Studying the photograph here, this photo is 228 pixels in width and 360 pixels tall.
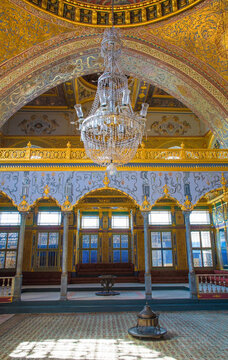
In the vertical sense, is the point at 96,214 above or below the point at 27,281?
above

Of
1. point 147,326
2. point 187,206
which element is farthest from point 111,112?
point 187,206

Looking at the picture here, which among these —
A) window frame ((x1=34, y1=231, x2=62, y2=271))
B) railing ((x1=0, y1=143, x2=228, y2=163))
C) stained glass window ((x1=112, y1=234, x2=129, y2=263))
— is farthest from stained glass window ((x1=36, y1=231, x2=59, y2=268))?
railing ((x1=0, y1=143, x2=228, y2=163))

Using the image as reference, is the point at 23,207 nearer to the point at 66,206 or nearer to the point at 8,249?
the point at 66,206

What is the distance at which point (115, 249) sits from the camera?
12633mm

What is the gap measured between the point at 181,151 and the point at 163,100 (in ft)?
13.6

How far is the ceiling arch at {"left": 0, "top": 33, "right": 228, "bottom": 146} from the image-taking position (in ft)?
26.6

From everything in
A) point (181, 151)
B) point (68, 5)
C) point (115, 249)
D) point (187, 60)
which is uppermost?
point (68, 5)

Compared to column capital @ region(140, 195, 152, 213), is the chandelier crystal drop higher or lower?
higher

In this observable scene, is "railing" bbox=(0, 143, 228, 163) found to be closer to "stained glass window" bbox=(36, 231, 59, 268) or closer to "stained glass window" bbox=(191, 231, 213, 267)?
"stained glass window" bbox=(36, 231, 59, 268)

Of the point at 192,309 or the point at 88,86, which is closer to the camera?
the point at 192,309

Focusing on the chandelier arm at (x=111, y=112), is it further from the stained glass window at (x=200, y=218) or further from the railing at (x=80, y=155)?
the stained glass window at (x=200, y=218)

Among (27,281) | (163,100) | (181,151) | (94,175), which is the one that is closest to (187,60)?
(181,151)

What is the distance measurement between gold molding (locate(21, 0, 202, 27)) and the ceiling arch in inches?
17.2

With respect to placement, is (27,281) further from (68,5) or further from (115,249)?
(68,5)
